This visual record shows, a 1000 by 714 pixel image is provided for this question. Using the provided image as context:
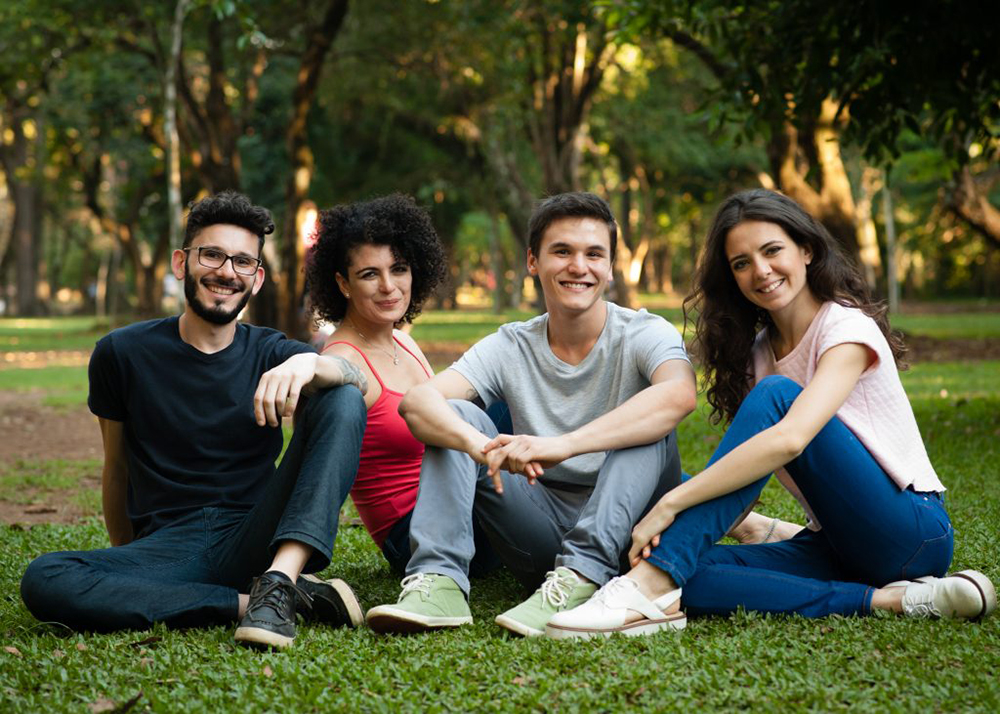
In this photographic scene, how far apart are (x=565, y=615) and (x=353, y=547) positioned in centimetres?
220

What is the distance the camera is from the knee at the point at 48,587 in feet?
12.2

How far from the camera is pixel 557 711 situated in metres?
2.96

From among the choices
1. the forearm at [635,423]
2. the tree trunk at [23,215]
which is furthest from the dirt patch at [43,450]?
the tree trunk at [23,215]

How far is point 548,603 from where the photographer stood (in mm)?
3656

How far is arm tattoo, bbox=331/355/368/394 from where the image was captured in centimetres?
388

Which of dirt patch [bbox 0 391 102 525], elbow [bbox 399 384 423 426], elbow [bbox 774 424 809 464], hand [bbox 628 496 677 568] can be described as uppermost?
elbow [bbox 399 384 423 426]

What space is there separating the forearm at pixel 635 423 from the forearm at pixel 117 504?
1.75m

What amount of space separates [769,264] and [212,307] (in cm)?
202

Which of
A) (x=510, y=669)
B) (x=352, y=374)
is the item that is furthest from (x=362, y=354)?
(x=510, y=669)

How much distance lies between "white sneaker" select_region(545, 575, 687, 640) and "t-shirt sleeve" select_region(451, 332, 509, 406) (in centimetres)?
96

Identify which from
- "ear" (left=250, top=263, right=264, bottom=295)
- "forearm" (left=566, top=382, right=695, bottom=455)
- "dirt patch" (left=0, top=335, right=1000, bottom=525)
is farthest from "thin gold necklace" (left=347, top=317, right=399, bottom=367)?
"dirt patch" (left=0, top=335, right=1000, bottom=525)

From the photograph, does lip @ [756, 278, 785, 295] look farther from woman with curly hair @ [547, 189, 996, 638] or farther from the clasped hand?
the clasped hand

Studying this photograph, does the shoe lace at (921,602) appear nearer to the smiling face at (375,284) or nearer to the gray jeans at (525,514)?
the gray jeans at (525,514)

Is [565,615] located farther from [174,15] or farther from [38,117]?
[38,117]
